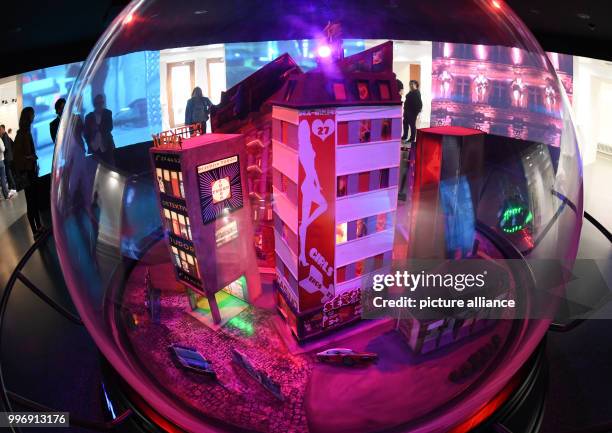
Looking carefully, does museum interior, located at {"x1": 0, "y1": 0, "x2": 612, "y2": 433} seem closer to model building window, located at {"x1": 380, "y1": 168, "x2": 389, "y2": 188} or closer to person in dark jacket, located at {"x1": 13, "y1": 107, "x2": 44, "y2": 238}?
model building window, located at {"x1": 380, "y1": 168, "x2": 389, "y2": 188}

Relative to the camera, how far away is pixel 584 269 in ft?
16.6

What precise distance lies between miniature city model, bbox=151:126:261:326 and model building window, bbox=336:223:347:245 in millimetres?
735

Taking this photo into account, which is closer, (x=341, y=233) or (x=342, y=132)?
(x=342, y=132)

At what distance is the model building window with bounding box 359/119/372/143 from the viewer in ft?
8.38

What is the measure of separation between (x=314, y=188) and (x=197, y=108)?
0.78 meters

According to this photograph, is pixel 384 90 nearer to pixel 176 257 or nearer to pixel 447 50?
pixel 447 50

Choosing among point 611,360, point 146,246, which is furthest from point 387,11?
point 611,360

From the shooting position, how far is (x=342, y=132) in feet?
8.41

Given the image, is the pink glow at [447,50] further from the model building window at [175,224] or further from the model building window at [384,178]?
the model building window at [175,224]

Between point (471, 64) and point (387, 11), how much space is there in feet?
1.68

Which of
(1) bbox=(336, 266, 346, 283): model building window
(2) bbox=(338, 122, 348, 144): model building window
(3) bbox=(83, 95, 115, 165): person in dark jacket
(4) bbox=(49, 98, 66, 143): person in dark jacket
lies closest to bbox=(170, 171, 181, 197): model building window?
(3) bbox=(83, 95, 115, 165): person in dark jacket

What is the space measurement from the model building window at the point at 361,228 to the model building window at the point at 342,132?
1.74 feet

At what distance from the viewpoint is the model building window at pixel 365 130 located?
255 cm

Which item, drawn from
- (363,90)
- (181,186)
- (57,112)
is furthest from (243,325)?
(57,112)
